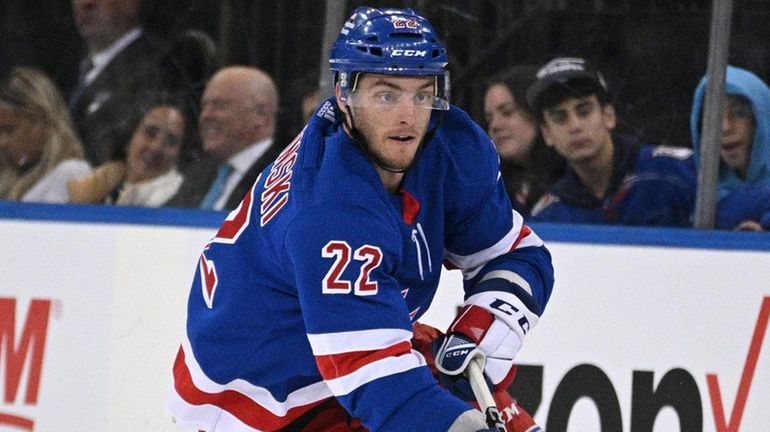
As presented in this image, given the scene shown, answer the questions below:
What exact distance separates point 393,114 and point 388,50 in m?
0.11

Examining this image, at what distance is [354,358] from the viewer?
227cm

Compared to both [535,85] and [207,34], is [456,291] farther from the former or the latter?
Result: [207,34]

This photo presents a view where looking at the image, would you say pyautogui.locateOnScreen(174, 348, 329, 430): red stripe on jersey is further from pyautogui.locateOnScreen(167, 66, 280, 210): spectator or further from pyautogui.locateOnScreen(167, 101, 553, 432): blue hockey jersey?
pyautogui.locateOnScreen(167, 66, 280, 210): spectator

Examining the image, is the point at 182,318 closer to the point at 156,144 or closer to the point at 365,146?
the point at 156,144

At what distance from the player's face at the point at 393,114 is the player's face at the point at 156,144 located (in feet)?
5.07

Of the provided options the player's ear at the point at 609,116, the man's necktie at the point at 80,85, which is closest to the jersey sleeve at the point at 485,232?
the player's ear at the point at 609,116

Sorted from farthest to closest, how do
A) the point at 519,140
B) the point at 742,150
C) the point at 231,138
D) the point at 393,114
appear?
the point at 231,138 < the point at 519,140 < the point at 742,150 < the point at 393,114

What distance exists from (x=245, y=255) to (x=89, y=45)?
1642mm

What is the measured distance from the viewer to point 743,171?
3.61 metres

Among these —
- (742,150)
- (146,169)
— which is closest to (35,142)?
(146,169)

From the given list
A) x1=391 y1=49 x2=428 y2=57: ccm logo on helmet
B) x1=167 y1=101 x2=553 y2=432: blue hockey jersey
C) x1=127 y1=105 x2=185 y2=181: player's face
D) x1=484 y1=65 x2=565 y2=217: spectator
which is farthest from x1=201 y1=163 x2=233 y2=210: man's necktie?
x1=391 y1=49 x2=428 y2=57: ccm logo on helmet

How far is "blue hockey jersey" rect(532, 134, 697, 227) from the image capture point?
3.65 metres

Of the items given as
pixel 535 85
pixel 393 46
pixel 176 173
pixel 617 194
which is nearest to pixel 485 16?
pixel 535 85

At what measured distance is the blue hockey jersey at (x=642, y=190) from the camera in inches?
144
